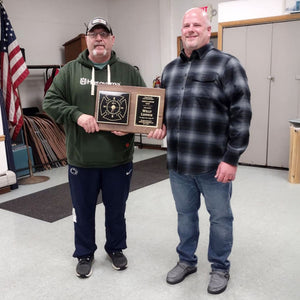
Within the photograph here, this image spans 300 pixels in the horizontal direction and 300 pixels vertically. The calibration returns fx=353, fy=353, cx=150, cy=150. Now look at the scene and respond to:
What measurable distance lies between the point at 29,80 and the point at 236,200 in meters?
4.29

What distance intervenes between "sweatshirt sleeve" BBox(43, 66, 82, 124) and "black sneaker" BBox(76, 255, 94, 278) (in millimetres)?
959

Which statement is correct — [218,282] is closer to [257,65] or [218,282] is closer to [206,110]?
[206,110]

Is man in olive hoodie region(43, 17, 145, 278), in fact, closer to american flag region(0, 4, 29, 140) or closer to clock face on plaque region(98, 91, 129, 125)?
clock face on plaque region(98, 91, 129, 125)

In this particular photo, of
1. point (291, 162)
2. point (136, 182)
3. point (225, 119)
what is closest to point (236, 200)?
point (291, 162)

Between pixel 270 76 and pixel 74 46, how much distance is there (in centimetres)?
345

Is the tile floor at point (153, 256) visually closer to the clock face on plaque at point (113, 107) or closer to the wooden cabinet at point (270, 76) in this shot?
the clock face on plaque at point (113, 107)

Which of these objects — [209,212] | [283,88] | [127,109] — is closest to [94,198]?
[127,109]

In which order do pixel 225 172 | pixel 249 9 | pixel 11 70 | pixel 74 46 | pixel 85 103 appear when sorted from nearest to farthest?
pixel 225 172 < pixel 85 103 < pixel 11 70 < pixel 249 9 < pixel 74 46

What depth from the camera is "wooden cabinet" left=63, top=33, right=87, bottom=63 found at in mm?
6137

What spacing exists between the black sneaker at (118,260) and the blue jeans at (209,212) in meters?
0.42

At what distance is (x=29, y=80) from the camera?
6219 mm

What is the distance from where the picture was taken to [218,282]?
213 centimetres

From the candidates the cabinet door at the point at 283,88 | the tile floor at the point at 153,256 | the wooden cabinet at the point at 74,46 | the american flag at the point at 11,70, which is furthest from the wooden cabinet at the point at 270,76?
the american flag at the point at 11,70

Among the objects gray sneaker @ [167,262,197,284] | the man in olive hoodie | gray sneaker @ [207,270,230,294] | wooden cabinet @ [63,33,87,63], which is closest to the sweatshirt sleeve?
the man in olive hoodie
